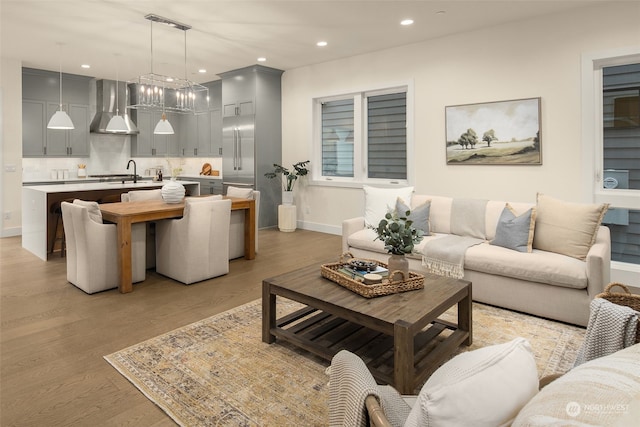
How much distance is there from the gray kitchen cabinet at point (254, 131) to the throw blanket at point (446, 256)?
393cm

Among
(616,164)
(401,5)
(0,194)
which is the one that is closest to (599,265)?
(616,164)

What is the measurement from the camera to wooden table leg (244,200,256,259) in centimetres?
499

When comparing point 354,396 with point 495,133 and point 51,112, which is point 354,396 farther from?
point 51,112

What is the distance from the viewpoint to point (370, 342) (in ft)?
8.61

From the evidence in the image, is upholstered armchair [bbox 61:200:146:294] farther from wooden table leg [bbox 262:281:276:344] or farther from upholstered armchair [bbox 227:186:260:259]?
wooden table leg [bbox 262:281:276:344]

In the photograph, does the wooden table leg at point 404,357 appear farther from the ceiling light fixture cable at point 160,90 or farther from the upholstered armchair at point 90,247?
the ceiling light fixture cable at point 160,90

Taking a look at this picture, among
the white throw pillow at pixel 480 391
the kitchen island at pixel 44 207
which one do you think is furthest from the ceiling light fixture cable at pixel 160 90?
the white throw pillow at pixel 480 391

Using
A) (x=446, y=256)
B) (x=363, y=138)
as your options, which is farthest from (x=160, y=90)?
(x=446, y=256)

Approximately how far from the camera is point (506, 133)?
15.5 feet

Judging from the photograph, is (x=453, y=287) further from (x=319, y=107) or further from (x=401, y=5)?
(x=319, y=107)

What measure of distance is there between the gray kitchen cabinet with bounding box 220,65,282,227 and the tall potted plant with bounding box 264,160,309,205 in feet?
0.47

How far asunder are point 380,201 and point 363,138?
2.09 m

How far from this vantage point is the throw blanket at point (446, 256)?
3504 millimetres

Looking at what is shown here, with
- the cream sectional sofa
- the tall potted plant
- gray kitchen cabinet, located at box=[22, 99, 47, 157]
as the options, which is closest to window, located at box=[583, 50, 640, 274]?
the cream sectional sofa
